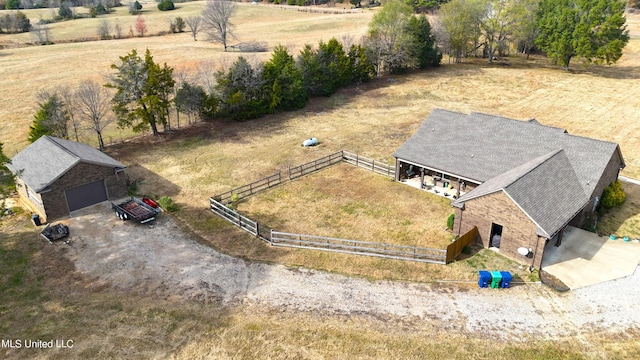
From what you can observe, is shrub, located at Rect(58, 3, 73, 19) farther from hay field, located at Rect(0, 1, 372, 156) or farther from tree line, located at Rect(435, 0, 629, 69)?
tree line, located at Rect(435, 0, 629, 69)

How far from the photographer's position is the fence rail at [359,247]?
2541 cm

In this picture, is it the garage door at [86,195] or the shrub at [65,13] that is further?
the shrub at [65,13]

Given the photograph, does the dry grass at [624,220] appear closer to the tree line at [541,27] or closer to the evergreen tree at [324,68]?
the evergreen tree at [324,68]

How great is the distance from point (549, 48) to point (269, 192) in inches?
2253

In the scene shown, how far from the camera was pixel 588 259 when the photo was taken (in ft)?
82.1

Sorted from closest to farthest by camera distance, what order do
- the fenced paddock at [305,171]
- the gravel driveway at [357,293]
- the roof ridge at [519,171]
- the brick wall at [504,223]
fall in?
the gravel driveway at [357,293] < the brick wall at [504,223] < the roof ridge at [519,171] < the fenced paddock at [305,171]

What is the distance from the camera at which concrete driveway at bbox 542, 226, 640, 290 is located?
2362 cm

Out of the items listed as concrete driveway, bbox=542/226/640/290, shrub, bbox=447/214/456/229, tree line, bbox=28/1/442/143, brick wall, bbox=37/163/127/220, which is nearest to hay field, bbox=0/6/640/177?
tree line, bbox=28/1/442/143

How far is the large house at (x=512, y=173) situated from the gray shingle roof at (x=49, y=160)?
74.5 ft

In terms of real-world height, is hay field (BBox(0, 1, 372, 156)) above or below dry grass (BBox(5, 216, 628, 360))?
above

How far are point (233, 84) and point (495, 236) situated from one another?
33.4m

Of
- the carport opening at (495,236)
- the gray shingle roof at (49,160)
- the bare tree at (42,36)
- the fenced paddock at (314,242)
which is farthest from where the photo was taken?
the bare tree at (42,36)

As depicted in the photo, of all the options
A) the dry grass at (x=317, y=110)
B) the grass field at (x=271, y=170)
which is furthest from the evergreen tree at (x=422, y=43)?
the grass field at (x=271, y=170)

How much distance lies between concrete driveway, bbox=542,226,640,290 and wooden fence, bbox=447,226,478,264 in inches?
156
